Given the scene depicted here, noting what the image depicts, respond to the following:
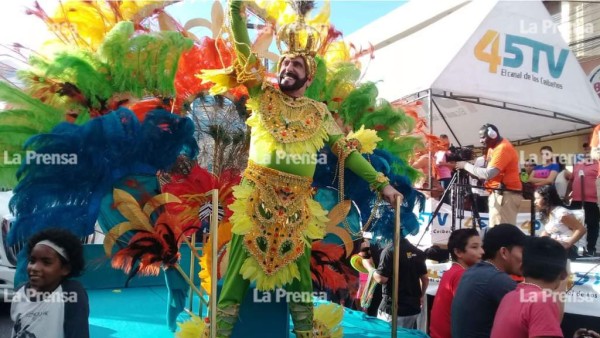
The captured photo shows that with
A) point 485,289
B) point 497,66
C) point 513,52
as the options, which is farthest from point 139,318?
point 513,52

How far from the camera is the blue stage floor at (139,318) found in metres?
3.36

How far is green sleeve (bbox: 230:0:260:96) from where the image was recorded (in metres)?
2.54

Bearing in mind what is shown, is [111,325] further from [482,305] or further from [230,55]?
[482,305]

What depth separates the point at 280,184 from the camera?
2.66m

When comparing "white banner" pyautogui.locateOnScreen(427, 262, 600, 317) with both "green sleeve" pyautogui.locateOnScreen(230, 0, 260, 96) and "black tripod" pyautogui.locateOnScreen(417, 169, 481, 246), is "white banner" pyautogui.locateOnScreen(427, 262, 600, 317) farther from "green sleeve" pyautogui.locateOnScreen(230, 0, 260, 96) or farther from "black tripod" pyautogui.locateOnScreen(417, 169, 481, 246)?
"green sleeve" pyautogui.locateOnScreen(230, 0, 260, 96)

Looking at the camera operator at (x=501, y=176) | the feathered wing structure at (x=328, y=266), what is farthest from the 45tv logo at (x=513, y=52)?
the feathered wing structure at (x=328, y=266)

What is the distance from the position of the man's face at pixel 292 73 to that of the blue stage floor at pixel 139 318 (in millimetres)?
1421

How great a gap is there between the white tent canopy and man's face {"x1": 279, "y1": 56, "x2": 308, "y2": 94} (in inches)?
181

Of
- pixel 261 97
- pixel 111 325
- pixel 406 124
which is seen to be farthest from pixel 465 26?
pixel 111 325

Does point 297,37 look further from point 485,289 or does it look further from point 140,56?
point 485,289

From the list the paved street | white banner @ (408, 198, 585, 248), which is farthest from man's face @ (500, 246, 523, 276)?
the paved street

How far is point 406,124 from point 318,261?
116cm

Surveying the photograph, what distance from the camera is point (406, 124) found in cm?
367

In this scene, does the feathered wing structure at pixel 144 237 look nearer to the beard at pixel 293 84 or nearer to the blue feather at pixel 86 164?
the blue feather at pixel 86 164
